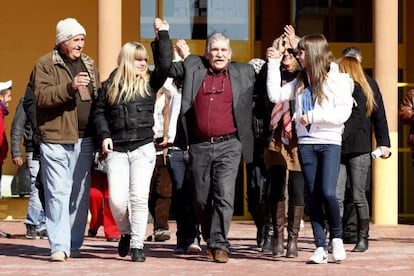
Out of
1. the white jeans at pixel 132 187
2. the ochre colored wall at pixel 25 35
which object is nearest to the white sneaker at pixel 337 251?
the white jeans at pixel 132 187

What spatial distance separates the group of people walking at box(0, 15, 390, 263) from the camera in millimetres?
8781

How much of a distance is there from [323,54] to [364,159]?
1931 millimetres

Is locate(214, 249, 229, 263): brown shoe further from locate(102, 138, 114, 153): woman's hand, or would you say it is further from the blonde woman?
locate(102, 138, 114, 153): woman's hand

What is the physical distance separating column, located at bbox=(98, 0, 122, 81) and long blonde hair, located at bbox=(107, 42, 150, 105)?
4118mm

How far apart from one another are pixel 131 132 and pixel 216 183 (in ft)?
2.77

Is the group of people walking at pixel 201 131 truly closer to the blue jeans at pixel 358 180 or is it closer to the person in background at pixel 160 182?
the blue jeans at pixel 358 180

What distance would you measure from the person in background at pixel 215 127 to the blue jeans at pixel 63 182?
889mm

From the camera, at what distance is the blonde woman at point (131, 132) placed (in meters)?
8.88

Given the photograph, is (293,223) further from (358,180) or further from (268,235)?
(358,180)

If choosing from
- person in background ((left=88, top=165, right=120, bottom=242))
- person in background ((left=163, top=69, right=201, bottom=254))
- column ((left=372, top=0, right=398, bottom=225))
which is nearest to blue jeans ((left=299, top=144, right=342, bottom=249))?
person in background ((left=163, top=69, right=201, bottom=254))

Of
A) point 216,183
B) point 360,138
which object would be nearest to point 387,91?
point 360,138

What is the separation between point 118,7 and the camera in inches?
526

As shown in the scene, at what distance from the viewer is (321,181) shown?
875 centimetres

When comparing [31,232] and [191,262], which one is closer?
[191,262]
